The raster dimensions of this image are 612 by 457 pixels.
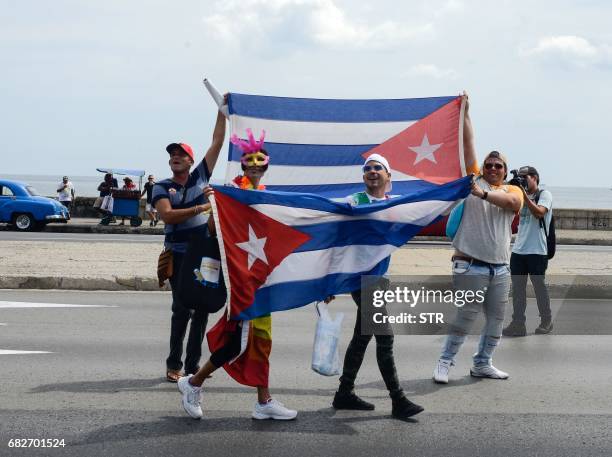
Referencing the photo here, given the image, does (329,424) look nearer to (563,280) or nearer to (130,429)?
(130,429)

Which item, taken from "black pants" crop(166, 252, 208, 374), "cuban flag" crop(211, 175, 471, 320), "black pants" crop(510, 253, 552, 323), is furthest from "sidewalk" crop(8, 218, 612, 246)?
"cuban flag" crop(211, 175, 471, 320)

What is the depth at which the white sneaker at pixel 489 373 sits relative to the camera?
318 inches

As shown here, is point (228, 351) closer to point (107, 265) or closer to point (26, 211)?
point (107, 265)

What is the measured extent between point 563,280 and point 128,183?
20.1 metres

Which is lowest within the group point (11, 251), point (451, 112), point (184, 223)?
point (11, 251)

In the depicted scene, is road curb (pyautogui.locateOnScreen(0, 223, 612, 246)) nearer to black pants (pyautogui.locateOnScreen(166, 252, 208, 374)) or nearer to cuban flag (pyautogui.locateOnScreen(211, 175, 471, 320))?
black pants (pyautogui.locateOnScreen(166, 252, 208, 374))

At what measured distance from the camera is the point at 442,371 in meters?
7.87

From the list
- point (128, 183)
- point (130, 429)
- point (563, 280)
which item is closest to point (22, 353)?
point (130, 429)

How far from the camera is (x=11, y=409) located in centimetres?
663

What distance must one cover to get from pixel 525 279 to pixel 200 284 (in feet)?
16.2

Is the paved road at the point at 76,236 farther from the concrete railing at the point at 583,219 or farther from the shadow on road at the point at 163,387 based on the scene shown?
the shadow on road at the point at 163,387

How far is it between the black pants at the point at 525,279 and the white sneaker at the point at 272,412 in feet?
14.9

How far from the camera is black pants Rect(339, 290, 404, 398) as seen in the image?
6.71 metres

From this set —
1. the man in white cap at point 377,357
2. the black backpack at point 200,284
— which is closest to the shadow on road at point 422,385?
the man in white cap at point 377,357
